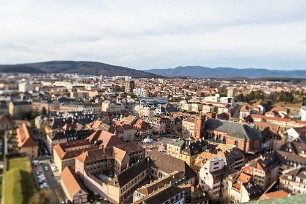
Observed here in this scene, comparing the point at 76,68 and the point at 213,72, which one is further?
the point at 213,72

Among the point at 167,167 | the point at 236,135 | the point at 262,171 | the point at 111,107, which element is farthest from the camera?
the point at 111,107

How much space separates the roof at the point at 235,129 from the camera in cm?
1591

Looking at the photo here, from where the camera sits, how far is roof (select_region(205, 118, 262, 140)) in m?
15.9

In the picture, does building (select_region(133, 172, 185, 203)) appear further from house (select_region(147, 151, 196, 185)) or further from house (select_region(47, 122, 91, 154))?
house (select_region(47, 122, 91, 154))

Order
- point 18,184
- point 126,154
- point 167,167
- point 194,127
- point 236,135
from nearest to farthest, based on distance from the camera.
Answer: point 18,184 → point 167,167 → point 126,154 → point 236,135 → point 194,127

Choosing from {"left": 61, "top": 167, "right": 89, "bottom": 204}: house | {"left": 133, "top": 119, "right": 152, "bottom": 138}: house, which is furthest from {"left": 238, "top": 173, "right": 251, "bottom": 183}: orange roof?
{"left": 133, "top": 119, "right": 152, "bottom": 138}: house

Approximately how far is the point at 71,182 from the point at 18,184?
7.00ft

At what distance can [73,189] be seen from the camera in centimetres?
966

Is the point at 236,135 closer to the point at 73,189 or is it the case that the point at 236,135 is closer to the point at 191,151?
the point at 191,151

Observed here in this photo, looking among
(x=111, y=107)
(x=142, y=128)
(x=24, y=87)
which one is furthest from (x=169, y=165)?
(x=111, y=107)

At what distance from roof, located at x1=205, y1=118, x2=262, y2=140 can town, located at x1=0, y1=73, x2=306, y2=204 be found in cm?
7

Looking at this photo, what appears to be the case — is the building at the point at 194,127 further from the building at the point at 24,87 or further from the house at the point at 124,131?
the building at the point at 24,87

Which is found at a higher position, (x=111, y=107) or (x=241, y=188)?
(x=111, y=107)

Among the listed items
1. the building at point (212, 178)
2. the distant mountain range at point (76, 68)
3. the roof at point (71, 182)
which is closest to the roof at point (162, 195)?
the building at point (212, 178)
